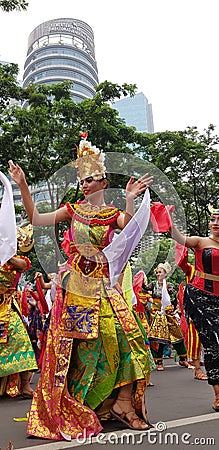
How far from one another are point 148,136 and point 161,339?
9.11 m

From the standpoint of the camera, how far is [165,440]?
10.4 feet

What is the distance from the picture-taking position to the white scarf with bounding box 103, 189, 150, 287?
10.0 feet

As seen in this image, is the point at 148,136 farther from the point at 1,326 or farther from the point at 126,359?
the point at 126,359

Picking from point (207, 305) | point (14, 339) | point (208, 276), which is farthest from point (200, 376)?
point (14, 339)

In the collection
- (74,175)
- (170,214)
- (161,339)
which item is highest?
(74,175)

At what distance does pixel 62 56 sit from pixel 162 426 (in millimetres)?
75957

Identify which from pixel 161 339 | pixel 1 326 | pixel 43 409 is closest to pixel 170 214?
pixel 43 409

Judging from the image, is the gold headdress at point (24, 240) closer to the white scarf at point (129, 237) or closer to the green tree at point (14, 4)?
the white scarf at point (129, 237)

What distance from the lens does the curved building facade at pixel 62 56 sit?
7388 centimetres

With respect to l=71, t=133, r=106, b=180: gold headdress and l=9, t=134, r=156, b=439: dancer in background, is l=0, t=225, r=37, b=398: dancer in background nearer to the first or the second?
l=9, t=134, r=156, b=439: dancer in background

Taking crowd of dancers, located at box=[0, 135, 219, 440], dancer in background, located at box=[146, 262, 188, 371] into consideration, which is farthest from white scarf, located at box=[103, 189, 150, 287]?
dancer in background, located at box=[146, 262, 188, 371]

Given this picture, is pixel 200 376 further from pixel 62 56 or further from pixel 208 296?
pixel 62 56

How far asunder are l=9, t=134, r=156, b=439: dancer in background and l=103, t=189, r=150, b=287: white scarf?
17 centimetres

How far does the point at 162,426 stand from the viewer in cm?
349
